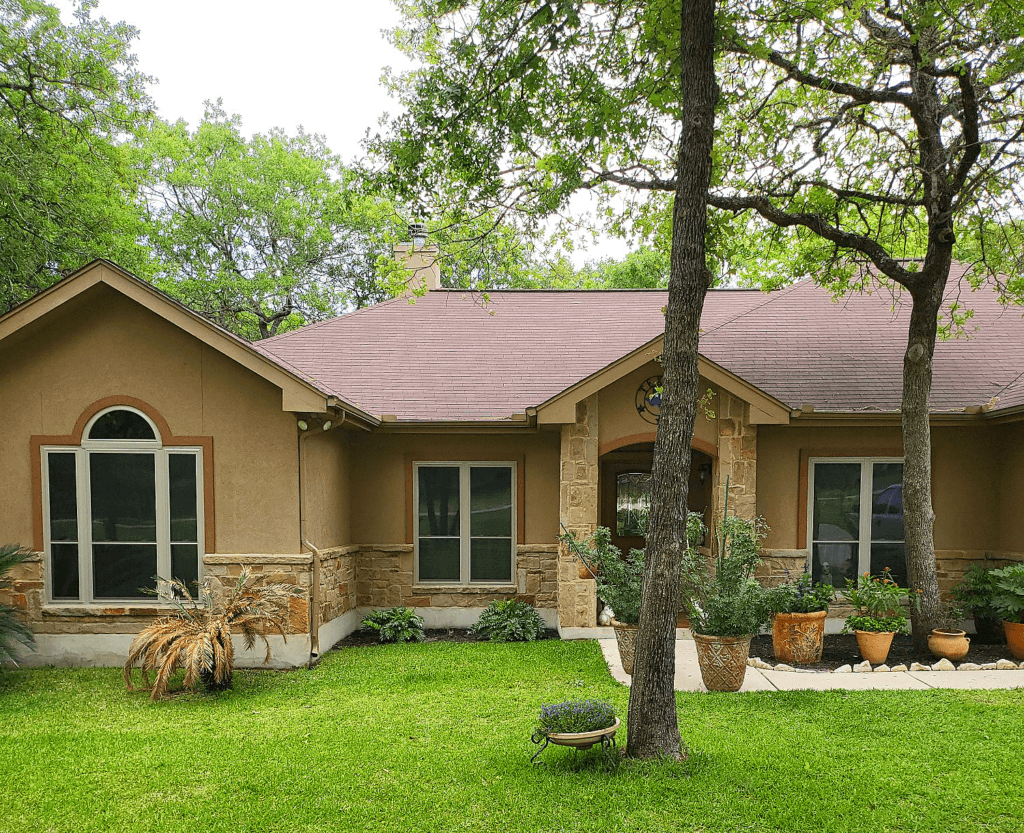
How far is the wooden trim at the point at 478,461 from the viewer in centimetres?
1017

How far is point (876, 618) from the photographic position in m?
8.14

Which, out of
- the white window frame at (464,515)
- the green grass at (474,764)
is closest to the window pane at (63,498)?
the green grass at (474,764)

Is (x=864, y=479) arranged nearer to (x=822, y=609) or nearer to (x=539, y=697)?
(x=822, y=609)

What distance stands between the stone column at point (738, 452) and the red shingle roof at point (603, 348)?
1.00 m

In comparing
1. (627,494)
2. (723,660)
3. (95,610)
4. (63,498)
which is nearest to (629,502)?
(627,494)

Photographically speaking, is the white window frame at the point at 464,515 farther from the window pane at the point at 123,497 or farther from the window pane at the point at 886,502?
the window pane at the point at 886,502

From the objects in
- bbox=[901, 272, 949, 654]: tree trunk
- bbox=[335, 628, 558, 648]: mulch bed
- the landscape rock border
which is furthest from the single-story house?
the landscape rock border

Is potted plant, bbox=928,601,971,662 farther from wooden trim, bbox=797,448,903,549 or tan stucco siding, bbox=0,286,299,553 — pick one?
tan stucco siding, bbox=0,286,299,553

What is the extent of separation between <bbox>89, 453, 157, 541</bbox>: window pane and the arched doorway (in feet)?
24.6

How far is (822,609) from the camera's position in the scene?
8109 mm

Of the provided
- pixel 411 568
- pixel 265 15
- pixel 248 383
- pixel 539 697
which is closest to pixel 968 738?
pixel 539 697

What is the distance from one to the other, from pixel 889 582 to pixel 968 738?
12.5ft

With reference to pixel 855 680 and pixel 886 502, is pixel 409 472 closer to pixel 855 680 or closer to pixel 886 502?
pixel 855 680

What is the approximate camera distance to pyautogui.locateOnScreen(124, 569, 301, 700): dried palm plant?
675 cm
